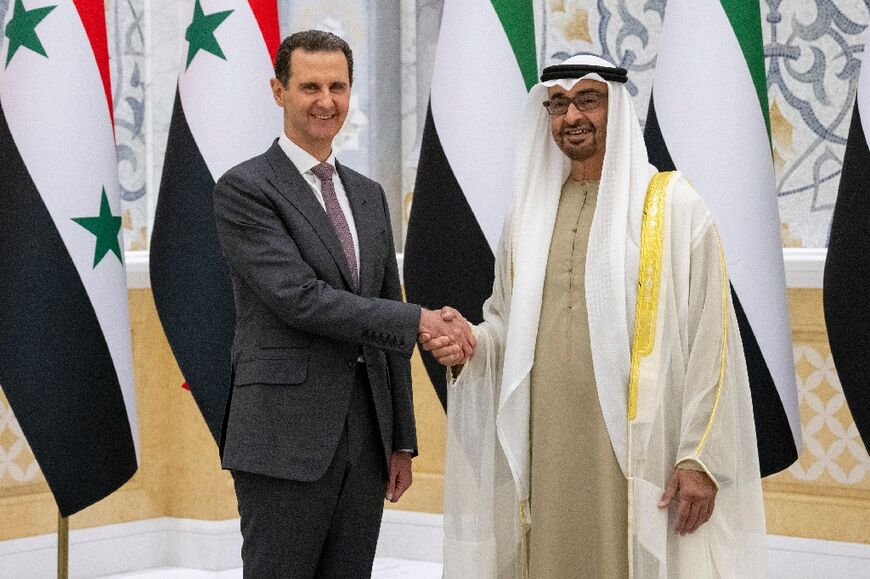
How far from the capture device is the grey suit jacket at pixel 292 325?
2314 millimetres

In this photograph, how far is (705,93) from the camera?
10.3 ft

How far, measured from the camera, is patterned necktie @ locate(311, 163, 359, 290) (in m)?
2.43

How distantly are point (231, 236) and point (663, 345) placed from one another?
910 mm

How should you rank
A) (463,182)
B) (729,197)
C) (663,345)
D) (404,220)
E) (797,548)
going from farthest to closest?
(404,220) < (797,548) < (463,182) < (729,197) < (663,345)

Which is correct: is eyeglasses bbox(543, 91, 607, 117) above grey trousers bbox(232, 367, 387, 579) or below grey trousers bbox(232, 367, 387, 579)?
above

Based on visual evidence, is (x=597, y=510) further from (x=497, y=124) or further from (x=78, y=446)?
(x=78, y=446)

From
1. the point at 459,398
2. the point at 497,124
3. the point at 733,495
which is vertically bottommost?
the point at 733,495

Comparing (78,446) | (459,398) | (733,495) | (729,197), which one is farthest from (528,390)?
(78,446)

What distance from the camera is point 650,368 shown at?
2367 millimetres

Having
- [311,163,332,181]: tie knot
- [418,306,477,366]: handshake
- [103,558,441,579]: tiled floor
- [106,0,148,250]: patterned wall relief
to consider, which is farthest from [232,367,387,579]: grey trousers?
[106,0,148,250]: patterned wall relief

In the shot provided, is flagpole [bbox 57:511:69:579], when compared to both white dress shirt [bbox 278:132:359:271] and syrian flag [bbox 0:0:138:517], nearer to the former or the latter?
syrian flag [bbox 0:0:138:517]

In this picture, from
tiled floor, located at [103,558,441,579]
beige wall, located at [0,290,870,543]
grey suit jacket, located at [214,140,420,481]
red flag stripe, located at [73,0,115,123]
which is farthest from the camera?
tiled floor, located at [103,558,441,579]

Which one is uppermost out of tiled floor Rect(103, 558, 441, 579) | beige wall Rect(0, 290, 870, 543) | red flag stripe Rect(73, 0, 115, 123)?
red flag stripe Rect(73, 0, 115, 123)

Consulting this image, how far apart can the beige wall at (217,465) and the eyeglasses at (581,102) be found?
1904 mm
